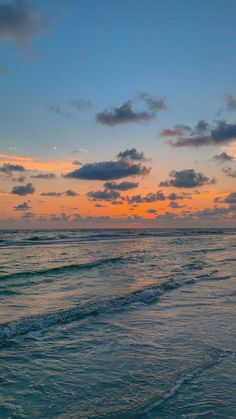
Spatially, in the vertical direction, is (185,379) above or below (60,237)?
below

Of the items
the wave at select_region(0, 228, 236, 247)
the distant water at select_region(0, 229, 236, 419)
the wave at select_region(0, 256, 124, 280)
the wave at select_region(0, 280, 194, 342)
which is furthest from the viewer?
the wave at select_region(0, 228, 236, 247)

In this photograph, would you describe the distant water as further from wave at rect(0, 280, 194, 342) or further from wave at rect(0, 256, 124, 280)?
wave at rect(0, 256, 124, 280)

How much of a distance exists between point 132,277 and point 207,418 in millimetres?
13991

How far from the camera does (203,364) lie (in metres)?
6.77

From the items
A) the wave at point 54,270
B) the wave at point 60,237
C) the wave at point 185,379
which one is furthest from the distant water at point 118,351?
the wave at point 60,237

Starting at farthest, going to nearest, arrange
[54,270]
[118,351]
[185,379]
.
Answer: [54,270] → [118,351] → [185,379]

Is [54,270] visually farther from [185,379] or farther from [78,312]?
[185,379]

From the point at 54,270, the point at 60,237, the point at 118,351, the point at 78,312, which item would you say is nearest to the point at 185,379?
the point at 118,351

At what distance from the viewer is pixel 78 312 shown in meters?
11.1

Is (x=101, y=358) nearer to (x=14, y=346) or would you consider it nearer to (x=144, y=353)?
(x=144, y=353)

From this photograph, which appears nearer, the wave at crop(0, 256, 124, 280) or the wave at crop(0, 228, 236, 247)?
the wave at crop(0, 256, 124, 280)

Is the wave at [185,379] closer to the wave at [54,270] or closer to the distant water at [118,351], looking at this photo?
the distant water at [118,351]

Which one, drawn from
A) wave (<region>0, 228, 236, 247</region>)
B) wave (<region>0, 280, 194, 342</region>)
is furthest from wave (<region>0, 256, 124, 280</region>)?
wave (<region>0, 228, 236, 247</region>)

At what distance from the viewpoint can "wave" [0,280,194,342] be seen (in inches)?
366
